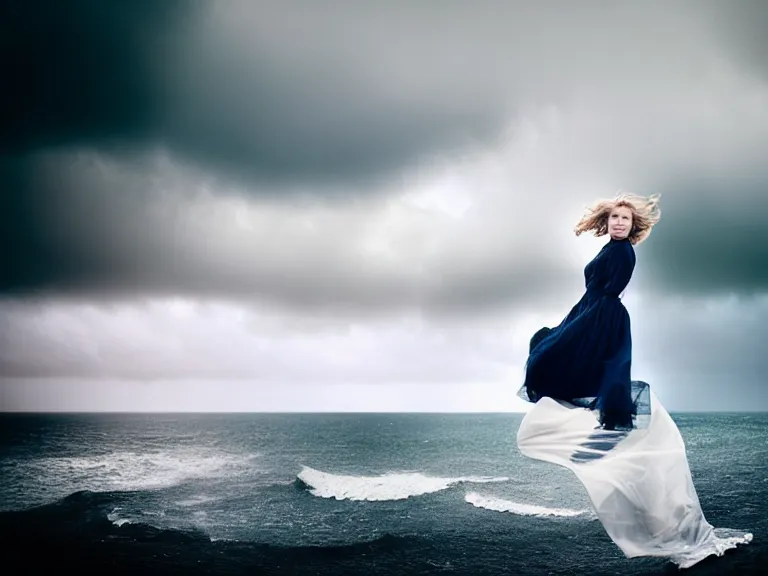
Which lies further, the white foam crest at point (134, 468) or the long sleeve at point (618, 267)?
the white foam crest at point (134, 468)

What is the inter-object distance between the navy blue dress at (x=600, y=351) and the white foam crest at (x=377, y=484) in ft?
67.4

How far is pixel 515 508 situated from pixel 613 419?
18053mm

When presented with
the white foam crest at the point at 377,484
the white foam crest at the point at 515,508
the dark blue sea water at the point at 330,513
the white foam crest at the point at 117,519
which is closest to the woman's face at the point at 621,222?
the dark blue sea water at the point at 330,513

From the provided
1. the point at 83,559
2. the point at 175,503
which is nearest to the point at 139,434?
the point at 175,503

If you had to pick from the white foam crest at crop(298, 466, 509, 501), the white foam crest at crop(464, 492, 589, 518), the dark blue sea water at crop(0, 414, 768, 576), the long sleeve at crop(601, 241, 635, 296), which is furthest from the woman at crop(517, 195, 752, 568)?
the white foam crest at crop(298, 466, 509, 501)

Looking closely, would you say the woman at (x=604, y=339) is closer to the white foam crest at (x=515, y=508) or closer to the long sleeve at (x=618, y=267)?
the long sleeve at (x=618, y=267)

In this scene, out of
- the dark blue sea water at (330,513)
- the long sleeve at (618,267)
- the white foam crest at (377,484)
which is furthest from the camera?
the white foam crest at (377,484)

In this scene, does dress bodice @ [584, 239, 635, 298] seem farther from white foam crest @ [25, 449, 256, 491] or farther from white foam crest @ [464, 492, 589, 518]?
white foam crest @ [25, 449, 256, 491]

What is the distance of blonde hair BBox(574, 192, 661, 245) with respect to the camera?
4141 millimetres

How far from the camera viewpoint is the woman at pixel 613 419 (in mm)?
4059

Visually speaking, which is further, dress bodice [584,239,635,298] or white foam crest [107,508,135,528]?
white foam crest [107,508,135,528]

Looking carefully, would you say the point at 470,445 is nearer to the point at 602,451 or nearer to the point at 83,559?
the point at 83,559

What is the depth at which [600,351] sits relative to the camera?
407 centimetres

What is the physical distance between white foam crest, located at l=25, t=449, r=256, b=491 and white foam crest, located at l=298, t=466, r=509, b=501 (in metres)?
6.59
